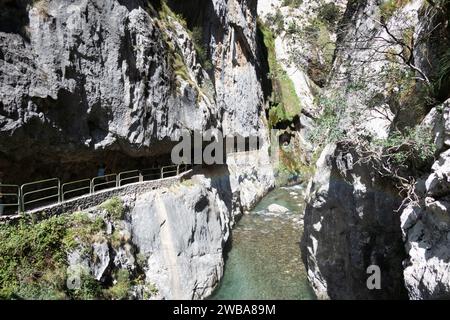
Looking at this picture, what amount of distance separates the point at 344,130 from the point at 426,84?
277 centimetres

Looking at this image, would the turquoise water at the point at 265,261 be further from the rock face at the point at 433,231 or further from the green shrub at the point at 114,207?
the rock face at the point at 433,231

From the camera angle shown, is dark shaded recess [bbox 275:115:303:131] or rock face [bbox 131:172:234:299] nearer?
rock face [bbox 131:172:234:299]

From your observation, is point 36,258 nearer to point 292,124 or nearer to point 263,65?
point 292,124

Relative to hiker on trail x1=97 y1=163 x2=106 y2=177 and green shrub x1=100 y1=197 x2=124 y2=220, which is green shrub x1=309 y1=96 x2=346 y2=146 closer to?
green shrub x1=100 y1=197 x2=124 y2=220

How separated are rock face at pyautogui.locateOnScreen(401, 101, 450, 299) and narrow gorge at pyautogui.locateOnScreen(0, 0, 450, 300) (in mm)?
38

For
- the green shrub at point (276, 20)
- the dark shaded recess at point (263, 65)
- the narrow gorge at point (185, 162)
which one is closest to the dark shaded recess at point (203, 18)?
the narrow gorge at point (185, 162)

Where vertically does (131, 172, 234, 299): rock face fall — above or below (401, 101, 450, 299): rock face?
below

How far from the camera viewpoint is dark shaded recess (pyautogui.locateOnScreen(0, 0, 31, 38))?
36.2 ft

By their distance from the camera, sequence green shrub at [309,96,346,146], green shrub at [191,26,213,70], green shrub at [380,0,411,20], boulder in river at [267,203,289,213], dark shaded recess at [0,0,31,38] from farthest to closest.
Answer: boulder in river at [267,203,289,213] < green shrub at [191,26,213,70] < green shrub at [380,0,411,20] < dark shaded recess at [0,0,31,38] < green shrub at [309,96,346,146]

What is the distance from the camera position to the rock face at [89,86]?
36.7 ft

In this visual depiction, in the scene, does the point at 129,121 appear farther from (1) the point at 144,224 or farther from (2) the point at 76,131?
(1) the point at 144,224

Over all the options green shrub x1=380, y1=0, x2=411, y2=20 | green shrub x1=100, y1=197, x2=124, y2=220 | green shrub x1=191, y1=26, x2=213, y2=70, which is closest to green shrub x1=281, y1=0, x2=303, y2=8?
Answer: green shrub x1=191, y1=26, x2=213, y2=70

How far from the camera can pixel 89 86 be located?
43.0ft

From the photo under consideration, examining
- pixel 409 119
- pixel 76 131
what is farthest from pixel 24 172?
pixel 409 119
